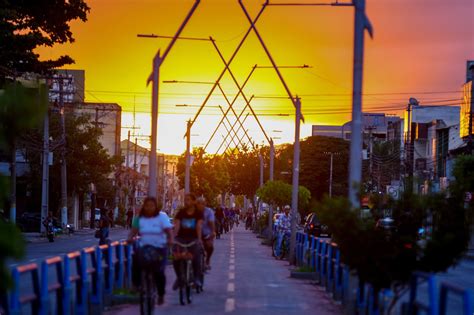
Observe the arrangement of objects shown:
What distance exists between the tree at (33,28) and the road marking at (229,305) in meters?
23.6

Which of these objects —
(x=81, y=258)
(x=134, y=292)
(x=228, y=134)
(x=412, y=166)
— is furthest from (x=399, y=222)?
(x=412, y=166)

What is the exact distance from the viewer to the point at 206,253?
24.1 metres

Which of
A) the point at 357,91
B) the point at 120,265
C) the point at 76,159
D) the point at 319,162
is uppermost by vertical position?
the point at 357,91

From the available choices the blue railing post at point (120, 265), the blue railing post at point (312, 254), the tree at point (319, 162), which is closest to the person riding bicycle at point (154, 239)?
the blue railing post at point (120, 265)

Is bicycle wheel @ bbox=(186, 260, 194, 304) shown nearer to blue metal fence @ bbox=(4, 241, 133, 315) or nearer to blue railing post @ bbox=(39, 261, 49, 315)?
blue metal fence @ bbox=(4, 241, 133, 315)

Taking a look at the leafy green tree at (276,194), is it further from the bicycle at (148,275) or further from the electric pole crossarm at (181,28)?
the bicycle at (148,275)

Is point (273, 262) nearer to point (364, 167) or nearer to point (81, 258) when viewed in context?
point (81, 258)

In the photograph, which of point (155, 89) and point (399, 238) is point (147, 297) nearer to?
point (399, 238)

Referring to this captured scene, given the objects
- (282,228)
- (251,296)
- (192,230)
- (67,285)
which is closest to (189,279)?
(192,230)

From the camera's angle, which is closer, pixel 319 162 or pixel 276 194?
pixel 276 194

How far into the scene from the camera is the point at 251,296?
2062 cm

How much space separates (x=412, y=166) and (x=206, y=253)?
78800 millimetres

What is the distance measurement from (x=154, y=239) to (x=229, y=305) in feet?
8.92

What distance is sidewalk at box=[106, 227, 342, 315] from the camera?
17781 millimetres
